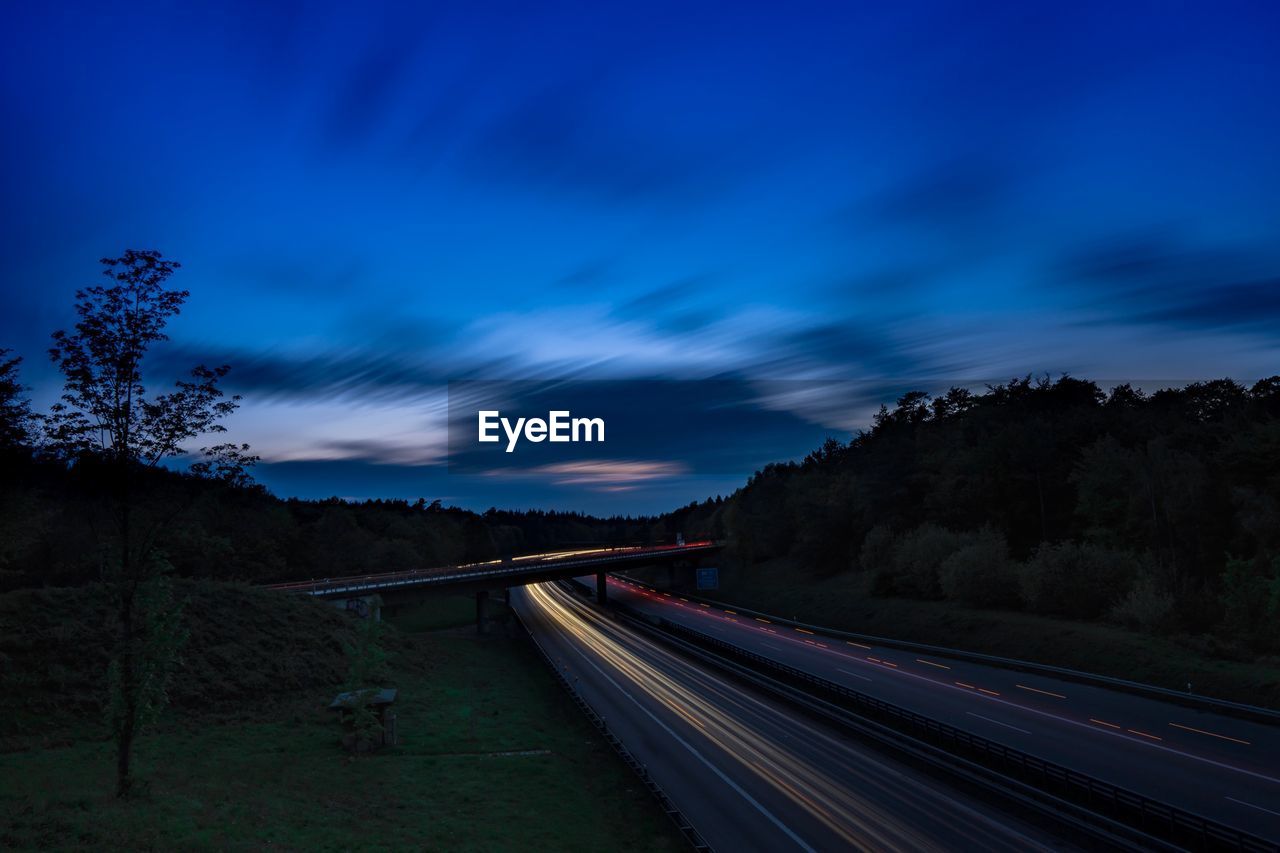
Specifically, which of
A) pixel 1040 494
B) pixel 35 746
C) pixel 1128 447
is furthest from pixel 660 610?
pixel 35 746

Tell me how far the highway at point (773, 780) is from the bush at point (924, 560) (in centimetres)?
3719

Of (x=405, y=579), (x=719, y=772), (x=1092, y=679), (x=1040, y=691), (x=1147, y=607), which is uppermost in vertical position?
(x=405, y=579)

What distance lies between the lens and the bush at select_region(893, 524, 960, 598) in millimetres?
79875

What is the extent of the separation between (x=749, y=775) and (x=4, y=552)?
60.8 metres

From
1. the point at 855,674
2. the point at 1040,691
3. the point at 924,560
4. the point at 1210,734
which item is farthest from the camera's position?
the point at 924,560

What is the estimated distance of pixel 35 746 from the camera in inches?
1214

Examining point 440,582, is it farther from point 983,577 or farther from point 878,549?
point 983,577

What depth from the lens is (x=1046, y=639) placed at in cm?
5722

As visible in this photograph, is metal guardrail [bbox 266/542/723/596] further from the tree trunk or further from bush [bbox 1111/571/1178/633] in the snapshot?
bush [bbox 1111/571/1178/633]

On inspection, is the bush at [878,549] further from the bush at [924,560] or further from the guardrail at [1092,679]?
the guardrail at [1092,679]

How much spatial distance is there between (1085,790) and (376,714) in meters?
32.2

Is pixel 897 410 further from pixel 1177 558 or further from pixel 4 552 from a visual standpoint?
pixel 4 552

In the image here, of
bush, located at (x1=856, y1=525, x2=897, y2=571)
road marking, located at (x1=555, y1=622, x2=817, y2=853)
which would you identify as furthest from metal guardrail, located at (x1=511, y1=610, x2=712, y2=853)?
bush, located at (x1=856, y1=525, x2=897, y2=571)

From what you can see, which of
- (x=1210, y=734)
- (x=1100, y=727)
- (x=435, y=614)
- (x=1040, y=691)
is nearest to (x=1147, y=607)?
(x=1040, y=691)
